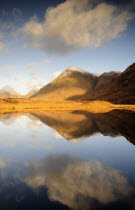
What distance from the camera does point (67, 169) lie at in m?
5.82

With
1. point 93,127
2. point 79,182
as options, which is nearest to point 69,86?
point 93,127

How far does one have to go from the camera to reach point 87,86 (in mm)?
152375

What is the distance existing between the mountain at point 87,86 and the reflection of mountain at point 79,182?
77122mm

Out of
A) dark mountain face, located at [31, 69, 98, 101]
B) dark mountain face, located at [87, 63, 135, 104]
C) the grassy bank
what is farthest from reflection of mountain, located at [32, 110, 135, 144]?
dark mountain face, located at [31, 69, 98, 101]

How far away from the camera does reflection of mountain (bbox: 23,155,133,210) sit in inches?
161

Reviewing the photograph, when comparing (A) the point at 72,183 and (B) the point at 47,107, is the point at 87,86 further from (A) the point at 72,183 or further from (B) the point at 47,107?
(A) the point at 72,183

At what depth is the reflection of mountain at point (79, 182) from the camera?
13.4 feet

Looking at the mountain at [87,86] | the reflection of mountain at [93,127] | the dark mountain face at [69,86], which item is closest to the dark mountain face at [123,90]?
the mountain at [87,86]

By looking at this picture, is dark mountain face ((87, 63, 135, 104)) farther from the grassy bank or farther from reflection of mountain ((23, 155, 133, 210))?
reflection of mountain ((23, 155, 133, 210))

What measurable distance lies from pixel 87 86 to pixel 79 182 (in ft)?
489

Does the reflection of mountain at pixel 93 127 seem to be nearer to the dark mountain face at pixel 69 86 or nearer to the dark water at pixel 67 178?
the dark water at pixel 67 178

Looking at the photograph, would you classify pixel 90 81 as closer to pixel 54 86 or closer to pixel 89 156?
pixel 54 86

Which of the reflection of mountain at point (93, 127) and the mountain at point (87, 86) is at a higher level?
the mountain at point (87, 86)

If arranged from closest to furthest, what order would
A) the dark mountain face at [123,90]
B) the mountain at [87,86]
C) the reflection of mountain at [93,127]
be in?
the reflection of mountain at [93,127], the dark mountain face at [123,90], the mountain at [87,86]
